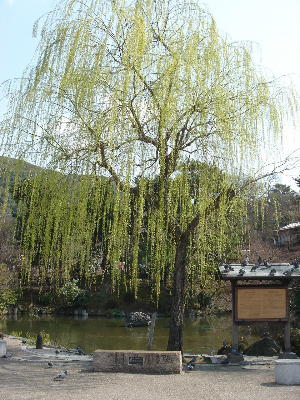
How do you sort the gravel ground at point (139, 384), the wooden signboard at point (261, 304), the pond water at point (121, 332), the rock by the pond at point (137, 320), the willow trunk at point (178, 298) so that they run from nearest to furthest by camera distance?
the gravel ground at point (139, 384) < the willow trunk at point (178, 298) < the wooden signboard at point (261, 304) < the pond water at point (121, 332) < the rock by the pond at point (137, 320)

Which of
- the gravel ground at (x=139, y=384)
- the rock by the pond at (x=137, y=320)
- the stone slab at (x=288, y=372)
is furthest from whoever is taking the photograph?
the rock by the pond at (x=137, y=320)

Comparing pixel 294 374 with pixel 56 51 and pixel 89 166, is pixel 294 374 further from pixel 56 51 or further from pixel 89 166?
pixel 56 51

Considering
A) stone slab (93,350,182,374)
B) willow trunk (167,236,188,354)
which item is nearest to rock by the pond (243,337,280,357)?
willow trunk (167,236,188,354)

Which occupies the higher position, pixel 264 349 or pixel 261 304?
pixel 261 304

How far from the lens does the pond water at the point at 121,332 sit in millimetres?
12141

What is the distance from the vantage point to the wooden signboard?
783cm

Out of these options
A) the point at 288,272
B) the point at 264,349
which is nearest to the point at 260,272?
the point at 288,272

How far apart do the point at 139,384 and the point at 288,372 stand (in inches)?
81.5

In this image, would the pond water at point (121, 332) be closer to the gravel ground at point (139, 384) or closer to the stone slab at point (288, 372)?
the gravel ground at point (139, 384)

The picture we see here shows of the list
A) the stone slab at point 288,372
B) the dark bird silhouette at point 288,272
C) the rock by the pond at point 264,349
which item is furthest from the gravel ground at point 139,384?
the dark bird silhouette at point 288,272

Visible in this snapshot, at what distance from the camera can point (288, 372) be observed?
18.1 ft

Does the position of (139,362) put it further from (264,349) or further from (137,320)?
(137,320)

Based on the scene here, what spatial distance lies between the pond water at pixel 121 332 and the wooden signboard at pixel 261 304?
352cm

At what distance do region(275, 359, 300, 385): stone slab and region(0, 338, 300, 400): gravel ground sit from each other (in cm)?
13
